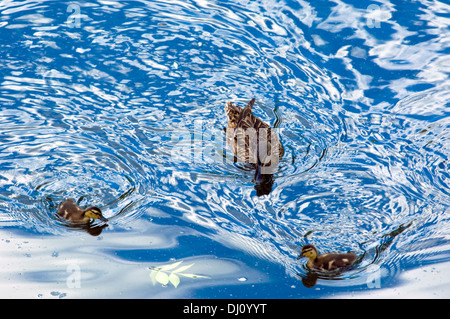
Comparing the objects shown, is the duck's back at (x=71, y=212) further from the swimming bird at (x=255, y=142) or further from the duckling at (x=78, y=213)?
the swimming bird at (x=255, y=142)

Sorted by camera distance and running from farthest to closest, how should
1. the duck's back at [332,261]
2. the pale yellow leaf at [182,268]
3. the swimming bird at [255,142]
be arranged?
the swimming bird at [255,142], the pale yellow leaf at [182,268], the duck's back at [332,261]

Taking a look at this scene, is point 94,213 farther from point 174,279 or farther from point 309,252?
point 309,252

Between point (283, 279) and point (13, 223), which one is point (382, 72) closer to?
point (283, 279)

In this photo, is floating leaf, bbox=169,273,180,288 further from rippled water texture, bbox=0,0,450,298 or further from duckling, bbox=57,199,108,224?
duckling, bbox=57,199,108,224

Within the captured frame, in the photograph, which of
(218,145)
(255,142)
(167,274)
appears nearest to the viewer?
(167,274)

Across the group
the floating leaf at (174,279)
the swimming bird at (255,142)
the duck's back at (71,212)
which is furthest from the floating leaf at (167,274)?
the swimming bird at (255,142)

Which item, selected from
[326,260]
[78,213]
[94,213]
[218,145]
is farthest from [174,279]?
[218,145]

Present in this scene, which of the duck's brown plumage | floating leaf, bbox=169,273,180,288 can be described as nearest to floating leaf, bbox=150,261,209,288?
floating leaf, bbox=169,273,180,288
